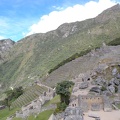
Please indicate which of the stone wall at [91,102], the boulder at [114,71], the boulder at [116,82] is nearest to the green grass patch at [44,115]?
the stone wall at [91,102]

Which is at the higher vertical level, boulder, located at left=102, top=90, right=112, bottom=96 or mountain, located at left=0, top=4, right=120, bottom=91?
mountain, located at left=0, top=4, right=120, bottom=91

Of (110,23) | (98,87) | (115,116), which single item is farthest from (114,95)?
(110,23)

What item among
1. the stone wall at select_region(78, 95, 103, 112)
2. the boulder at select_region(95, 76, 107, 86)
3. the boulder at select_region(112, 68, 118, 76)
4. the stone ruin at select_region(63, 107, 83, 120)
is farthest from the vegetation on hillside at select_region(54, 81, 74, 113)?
the boulder at select_region(112, 68, 118, 76)

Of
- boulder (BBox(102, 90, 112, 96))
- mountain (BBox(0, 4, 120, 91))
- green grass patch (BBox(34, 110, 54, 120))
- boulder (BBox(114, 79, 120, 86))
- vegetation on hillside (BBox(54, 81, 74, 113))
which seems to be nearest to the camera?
vegetation on hillside (BBox(54, 81, 74, 113))

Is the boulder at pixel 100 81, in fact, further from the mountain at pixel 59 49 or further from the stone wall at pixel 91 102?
the mountain at pixel 59 49

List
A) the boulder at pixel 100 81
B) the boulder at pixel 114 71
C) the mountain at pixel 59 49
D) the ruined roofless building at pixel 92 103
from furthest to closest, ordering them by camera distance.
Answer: the mountain at pixel 59 49 → the boulder at pixel 114 71 → the boulder at pixel 100 81 → the ruined roofless building at pixel 92 103

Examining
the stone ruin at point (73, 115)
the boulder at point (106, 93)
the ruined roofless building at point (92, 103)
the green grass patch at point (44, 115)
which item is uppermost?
the boulder at point (106, 93)

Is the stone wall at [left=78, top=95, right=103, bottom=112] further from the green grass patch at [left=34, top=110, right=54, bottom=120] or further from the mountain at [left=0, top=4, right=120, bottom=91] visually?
the mountain at [left=0, top=4, right=120, bottom=91]

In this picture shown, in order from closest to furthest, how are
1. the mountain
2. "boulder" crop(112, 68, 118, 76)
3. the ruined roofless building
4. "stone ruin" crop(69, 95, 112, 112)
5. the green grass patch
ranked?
"stone ruin" crop(69, 95, 112, 112)
the ruined roofless building
the green grass patch
"boulder" crop(112, 68, 118, 76)
the mountain

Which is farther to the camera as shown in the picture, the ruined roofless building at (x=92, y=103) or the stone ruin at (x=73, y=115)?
the ruined roofless building at (x=92, y=103)

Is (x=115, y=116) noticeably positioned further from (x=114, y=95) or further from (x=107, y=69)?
(x=107, y=69)

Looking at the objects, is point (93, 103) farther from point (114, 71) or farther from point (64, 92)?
point (114, 71)

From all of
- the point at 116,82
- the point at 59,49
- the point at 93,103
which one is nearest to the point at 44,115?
the point at 93,103

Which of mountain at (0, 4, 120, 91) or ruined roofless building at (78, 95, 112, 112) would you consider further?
mountain at (0, 4, 120, 91)
